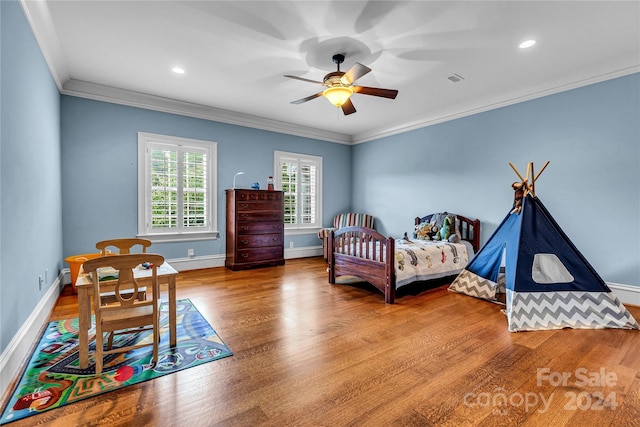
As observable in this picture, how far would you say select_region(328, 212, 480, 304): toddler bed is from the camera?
3605 millimetres

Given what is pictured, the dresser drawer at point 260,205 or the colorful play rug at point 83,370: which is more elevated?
the dresser drawer at point 260,205

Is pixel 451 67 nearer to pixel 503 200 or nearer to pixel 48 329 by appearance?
pixel 503 200

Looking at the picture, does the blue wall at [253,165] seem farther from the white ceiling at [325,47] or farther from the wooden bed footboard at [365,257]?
the wooden bed footboard at [365,257]

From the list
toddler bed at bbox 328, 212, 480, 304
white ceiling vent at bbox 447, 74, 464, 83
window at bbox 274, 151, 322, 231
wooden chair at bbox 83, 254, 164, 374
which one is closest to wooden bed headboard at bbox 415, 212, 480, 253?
toddler bed at bbox 328, 212, 480, 304

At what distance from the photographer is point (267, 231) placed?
545 centimetres

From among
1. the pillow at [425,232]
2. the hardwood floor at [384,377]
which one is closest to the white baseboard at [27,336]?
the hardwood floor at [384,377]

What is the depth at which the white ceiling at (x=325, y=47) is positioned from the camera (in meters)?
2.54

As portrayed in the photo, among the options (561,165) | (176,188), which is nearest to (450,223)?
(561,165)

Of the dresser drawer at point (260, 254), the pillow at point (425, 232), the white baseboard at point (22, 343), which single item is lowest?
the white baseboard at point (22, 343)

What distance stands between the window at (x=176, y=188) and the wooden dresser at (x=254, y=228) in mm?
421

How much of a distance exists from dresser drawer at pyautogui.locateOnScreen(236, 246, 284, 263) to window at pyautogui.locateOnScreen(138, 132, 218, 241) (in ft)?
2.15

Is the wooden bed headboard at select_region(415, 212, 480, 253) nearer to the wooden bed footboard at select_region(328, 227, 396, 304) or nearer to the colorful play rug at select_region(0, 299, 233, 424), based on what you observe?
the wooden bed footboard at select_region(328, 227, 396, 304)

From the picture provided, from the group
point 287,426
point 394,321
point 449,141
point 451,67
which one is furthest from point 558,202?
point 287,426

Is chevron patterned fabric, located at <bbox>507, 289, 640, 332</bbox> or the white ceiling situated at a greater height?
the white ceiling
